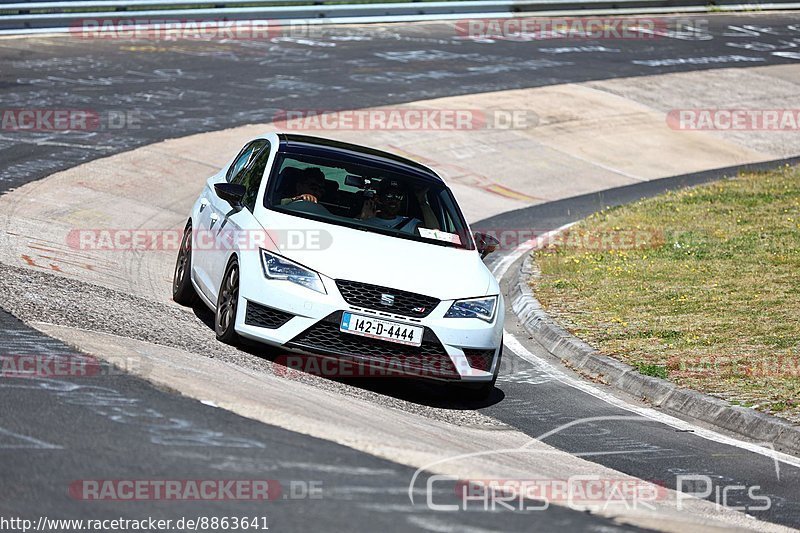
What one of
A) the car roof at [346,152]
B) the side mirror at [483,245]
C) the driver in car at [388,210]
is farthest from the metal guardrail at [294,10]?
the side mirror at [483,245]

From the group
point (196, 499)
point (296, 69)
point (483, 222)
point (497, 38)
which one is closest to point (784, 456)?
point (196, 499)

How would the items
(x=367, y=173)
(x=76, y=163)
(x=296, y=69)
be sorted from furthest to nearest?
(x=296, y=69)
(x=76, y=163)
(x=367, y=173)

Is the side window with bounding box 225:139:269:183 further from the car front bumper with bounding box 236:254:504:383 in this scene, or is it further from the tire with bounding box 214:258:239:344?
the car front bumper with bounding box 236:254:504:383

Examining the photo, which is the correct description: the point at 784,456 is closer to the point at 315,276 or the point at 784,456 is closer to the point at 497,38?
the point at 315,276

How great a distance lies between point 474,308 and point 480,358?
0.36m

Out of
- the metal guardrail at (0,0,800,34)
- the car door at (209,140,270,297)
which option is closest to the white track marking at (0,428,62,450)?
the car door at (209,140,270,297)

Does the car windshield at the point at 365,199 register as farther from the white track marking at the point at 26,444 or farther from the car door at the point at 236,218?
the white track marking at the point at 26,444

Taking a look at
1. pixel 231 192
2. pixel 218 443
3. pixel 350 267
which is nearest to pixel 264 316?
pixel 350 267

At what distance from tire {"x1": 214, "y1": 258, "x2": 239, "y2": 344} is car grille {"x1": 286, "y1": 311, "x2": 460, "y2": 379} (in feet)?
1.97

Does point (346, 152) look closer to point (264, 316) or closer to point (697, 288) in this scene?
point (264, 316)

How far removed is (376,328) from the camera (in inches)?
325

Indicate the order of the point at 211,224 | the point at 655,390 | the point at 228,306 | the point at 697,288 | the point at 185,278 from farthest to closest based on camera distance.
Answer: the point at 697,288
the point at 185,278
the point at 211,224
the point at 655,390
the point at 228,306

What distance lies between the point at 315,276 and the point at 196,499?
3100mm

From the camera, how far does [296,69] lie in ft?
83.8
